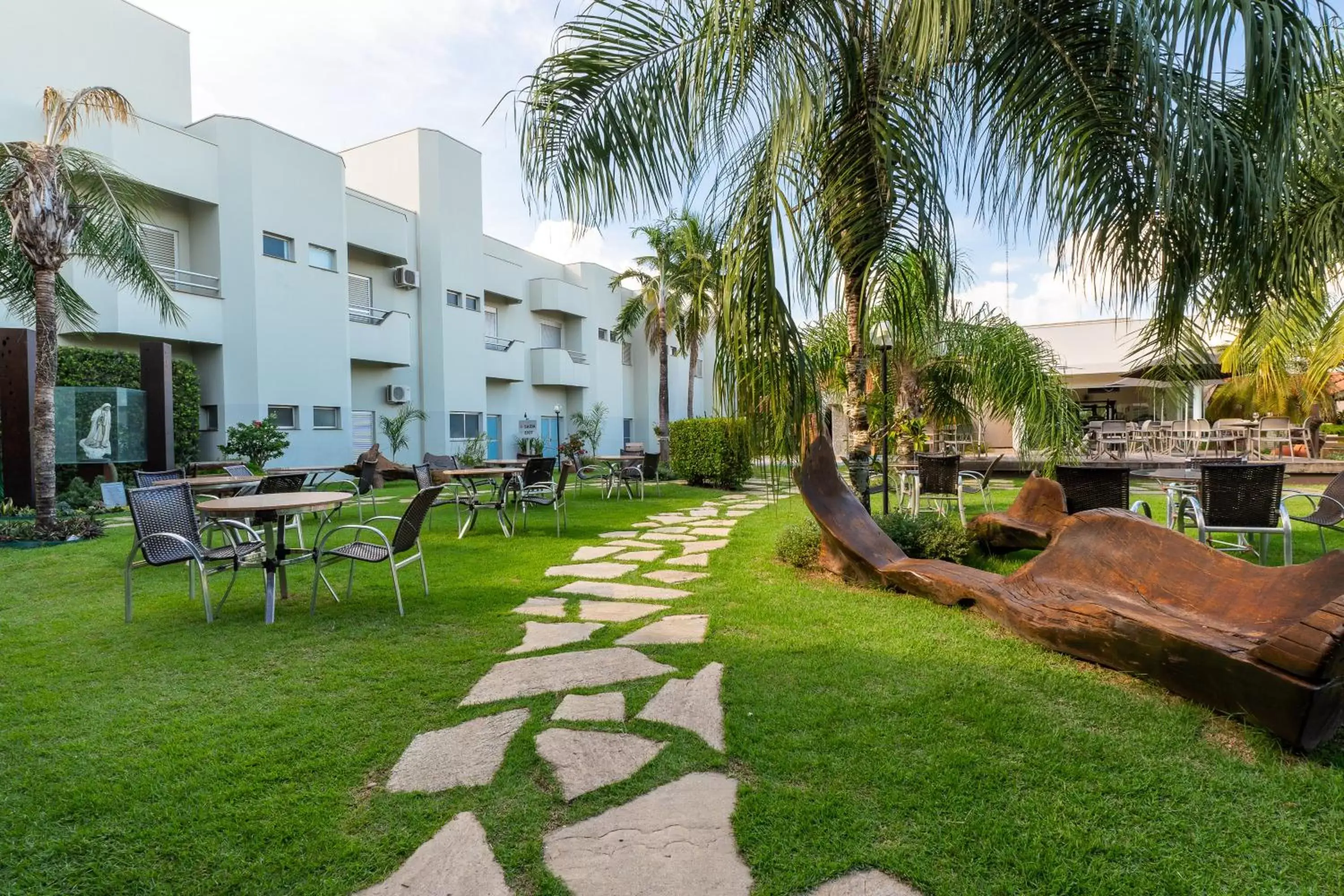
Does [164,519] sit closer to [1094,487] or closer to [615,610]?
[615,610]

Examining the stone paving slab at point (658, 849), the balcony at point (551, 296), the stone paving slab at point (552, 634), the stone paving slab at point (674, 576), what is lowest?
the stone paving slab at point (658, 849)

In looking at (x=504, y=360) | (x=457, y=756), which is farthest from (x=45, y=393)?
(x=504, y=360)

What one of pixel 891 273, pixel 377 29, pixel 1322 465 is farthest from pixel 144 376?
pixel 1322 465

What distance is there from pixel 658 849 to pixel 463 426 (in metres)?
20.4

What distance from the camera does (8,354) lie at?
9102 mm

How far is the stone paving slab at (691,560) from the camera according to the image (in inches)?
231

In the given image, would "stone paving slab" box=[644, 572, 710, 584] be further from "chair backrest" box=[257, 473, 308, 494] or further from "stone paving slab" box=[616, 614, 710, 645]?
"chair backrest" box=[257, 473, 308, 494]

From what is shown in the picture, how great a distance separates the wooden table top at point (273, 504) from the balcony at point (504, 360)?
17.6 metres

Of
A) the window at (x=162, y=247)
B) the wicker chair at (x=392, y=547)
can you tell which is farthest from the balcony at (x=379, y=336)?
the wicker chair at (x=392, y=547)

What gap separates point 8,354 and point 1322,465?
870 inches

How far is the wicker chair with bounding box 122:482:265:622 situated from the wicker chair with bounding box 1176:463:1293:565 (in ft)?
21.7

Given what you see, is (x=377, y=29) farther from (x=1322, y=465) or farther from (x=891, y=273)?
(x=1322, y=465)

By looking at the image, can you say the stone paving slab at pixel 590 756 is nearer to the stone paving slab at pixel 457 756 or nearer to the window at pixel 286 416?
the stone paving slab at pixel 457 756

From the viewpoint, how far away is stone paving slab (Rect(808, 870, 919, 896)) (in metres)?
1.70
